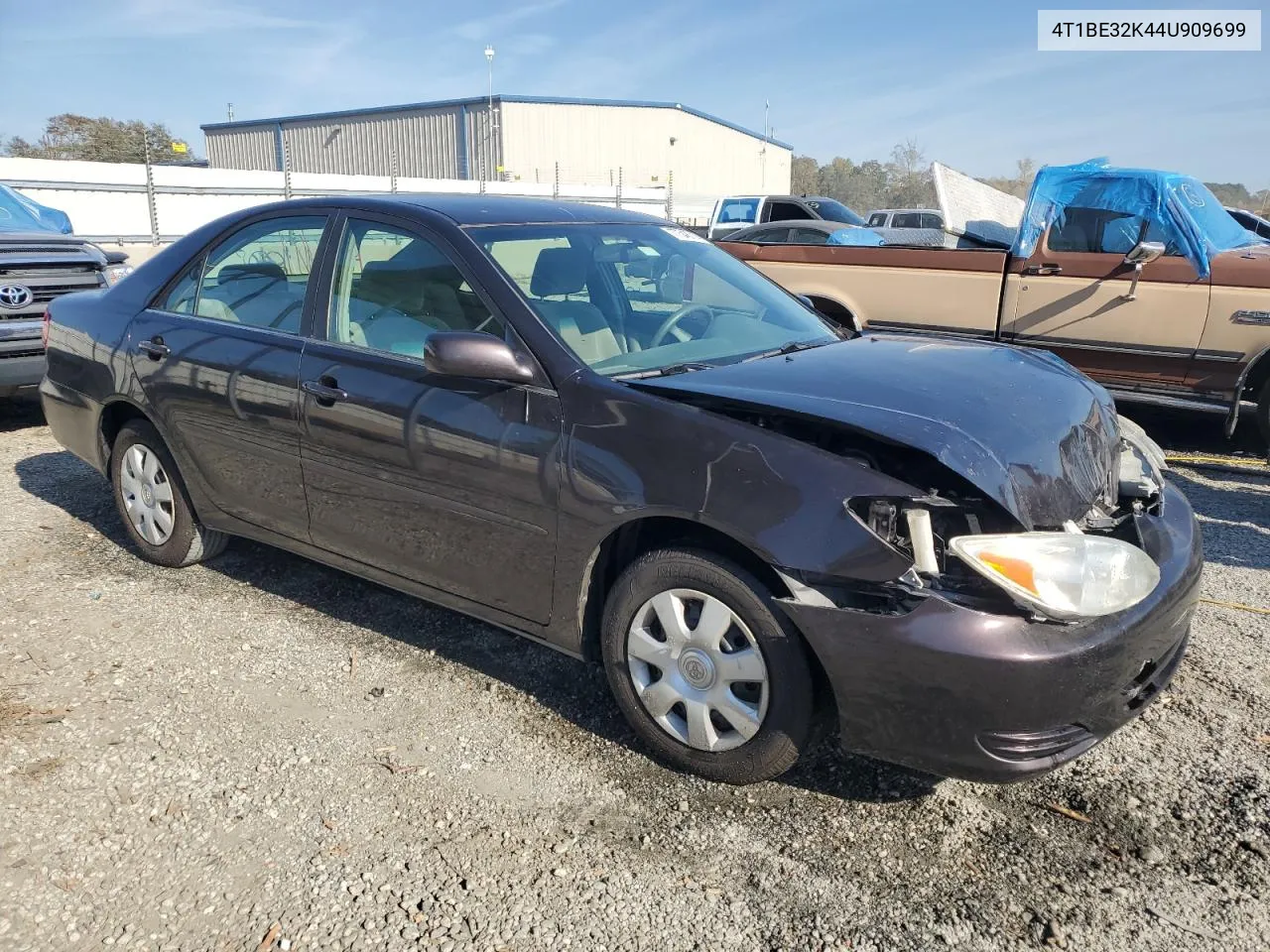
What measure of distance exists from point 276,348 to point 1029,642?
2.90 m

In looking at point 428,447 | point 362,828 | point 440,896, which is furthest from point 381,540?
point 440,896

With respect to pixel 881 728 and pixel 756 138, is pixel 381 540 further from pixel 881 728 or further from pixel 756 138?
pixel 756 138

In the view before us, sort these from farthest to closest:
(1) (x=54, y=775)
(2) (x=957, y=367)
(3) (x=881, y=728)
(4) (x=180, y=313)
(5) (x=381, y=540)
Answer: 1. (4) (x=180, y=313)
2. (5) (x=381, y=540)
3. (2) (x=957, y=367)
4. (1) (x=54, y=775)
5. (3) (x=881, y=728)

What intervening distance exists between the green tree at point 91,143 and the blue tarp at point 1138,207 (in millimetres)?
56280

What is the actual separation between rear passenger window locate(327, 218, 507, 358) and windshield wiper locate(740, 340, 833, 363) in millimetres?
909

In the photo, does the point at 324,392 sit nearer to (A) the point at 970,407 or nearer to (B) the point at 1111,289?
(A) the point at 970,407

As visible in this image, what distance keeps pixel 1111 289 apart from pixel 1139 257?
284mm

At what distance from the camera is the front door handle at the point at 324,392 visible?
3.50 meters

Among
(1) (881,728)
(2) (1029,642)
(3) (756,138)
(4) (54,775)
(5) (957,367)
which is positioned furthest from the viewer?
(3) (756,138)

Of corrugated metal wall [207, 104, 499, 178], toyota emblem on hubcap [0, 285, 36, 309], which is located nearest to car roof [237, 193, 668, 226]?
toyota emblem on hubcap [0, 285, 36, 309]

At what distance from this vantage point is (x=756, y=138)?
206ft

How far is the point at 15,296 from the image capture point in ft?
23.2

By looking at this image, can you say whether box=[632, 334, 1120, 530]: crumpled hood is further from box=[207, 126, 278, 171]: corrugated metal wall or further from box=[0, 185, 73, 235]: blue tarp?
box=[207, 126, 278, 171]: corrugated metal wall

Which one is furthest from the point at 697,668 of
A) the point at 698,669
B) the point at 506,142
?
the point at 506,142
